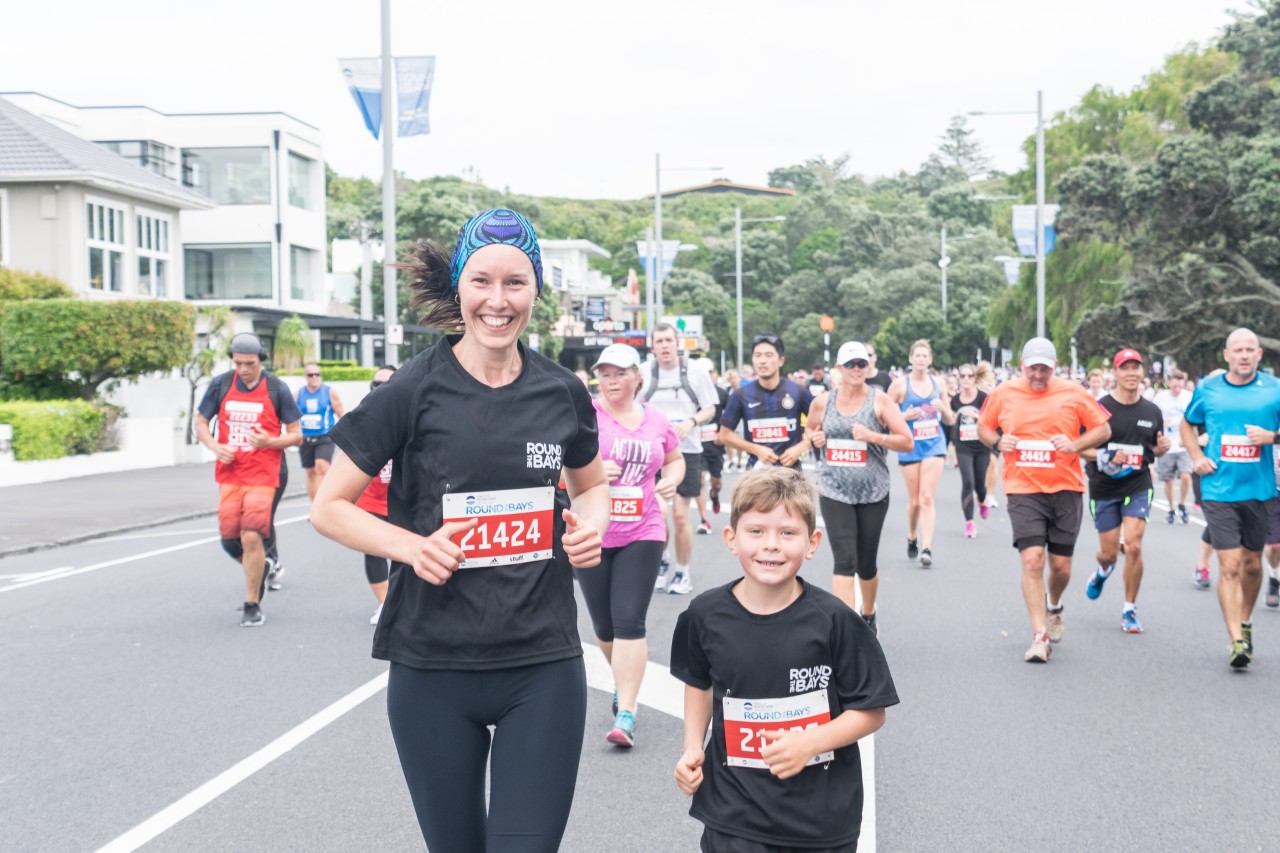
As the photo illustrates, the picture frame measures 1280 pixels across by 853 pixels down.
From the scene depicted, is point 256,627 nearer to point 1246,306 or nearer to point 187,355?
point 187,355

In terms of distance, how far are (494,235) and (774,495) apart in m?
0.98

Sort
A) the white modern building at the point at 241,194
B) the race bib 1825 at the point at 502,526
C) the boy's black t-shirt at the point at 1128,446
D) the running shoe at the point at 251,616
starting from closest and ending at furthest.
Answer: the race bib 1825 at the point at 502,526 → the boy's black t-shirt at the point at 1128,446 → the running shoe at the point at 251,616 → the white modern building at the point at 241,194

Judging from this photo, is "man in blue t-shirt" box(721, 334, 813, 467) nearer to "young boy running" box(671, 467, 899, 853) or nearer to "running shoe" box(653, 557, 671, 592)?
"running shoe" box(653, 557, 671, 592)

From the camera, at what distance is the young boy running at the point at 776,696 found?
11.0 feet

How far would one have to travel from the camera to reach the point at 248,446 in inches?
380

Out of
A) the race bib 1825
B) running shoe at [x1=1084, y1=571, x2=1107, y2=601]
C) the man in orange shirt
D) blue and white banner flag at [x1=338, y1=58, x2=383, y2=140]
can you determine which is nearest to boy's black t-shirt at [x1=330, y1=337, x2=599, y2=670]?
the race bib 1825

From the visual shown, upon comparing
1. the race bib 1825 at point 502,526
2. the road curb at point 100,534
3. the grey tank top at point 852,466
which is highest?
the race bib 1825 at point 502,526

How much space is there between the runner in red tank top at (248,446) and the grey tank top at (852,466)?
375 centimetres

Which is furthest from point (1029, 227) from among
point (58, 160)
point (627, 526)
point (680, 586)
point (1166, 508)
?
point (627, 526)

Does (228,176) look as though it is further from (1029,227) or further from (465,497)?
(465,497)

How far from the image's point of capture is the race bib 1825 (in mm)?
3223

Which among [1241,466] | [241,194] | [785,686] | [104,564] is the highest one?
[241,194]

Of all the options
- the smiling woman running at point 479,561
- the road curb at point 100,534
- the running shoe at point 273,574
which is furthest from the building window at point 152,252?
the smiling woman running at point 479,561

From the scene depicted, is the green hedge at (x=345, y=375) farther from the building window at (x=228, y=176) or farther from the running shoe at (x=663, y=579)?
the running shoe at (x=663, y=579)
